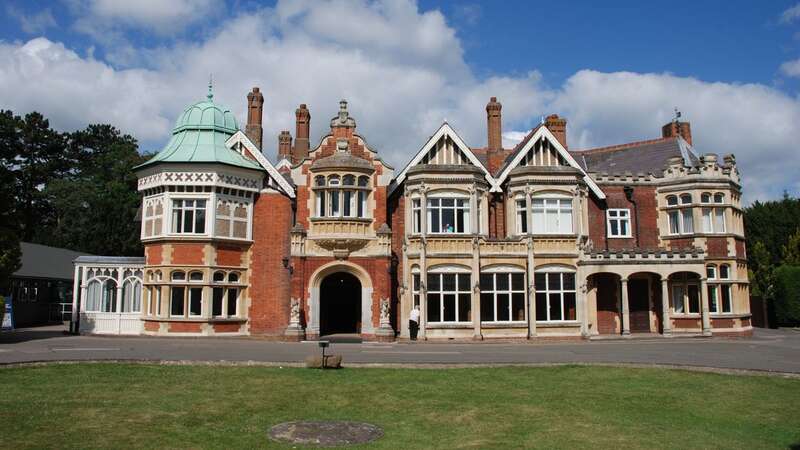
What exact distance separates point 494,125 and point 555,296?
33.6 feet

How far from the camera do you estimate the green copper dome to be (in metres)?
28.3

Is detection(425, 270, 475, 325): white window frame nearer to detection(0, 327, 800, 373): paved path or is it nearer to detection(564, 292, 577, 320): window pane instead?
detection(0, 327, 800, 373): paved path

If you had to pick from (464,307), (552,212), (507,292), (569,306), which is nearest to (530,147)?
(552,212)

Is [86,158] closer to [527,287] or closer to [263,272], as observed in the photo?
[263,272]

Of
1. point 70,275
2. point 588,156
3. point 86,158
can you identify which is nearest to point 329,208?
point 588,156

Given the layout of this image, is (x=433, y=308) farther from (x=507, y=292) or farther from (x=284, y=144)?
(x=284, y=144)

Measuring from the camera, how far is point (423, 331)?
27797 mm

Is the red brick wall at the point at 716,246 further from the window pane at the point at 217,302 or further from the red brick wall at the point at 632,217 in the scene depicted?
the window pane at the point at 217,302

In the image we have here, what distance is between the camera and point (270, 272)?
94.8ft

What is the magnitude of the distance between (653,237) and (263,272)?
2045 cm

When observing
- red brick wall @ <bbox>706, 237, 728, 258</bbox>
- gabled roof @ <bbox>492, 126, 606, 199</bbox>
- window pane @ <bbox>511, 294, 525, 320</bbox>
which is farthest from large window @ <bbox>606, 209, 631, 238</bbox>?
window pane @ <bbox>511, 294, 525, 320</bbox>

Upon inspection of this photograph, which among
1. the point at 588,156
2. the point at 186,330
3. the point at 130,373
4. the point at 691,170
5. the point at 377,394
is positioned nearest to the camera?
the point at 377,394

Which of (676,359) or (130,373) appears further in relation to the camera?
(676,359)

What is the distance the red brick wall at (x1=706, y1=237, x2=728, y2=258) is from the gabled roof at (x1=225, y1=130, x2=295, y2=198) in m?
21.3
